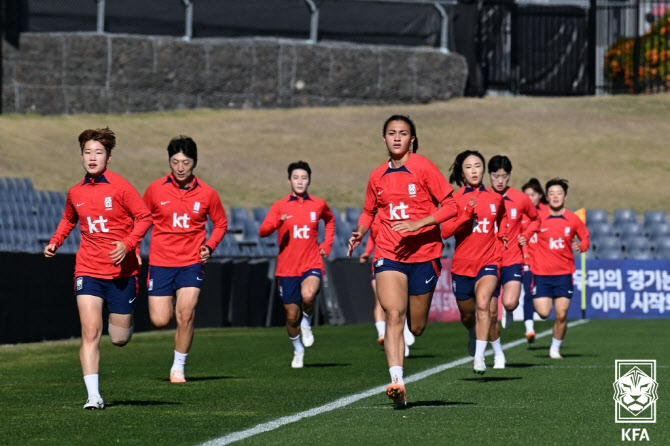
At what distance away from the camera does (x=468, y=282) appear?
1364 centimetres

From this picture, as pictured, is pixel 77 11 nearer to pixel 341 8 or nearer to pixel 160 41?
pixel 160 41

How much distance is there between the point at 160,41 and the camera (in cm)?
4956

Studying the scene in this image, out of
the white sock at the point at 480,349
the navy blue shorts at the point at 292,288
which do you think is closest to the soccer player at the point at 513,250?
the navy blue shorts at the point at 292,288

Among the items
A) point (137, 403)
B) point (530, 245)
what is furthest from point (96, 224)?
point (530, 245)

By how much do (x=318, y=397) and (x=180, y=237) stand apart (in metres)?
2.33

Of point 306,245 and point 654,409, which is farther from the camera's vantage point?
point 306,245

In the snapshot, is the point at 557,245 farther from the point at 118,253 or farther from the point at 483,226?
the point at 118,253

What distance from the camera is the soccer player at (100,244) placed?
1059 centimetres

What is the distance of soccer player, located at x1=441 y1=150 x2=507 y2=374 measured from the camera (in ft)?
44.2

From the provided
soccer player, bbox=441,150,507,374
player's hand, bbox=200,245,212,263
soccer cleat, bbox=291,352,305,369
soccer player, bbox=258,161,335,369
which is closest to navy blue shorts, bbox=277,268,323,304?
soccer player, bbox=258,161,335,369

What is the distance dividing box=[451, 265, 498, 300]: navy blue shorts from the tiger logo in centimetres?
160

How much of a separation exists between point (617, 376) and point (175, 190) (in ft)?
15.3

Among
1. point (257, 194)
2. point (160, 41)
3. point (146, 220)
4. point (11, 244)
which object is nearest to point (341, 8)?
point (160, 41)

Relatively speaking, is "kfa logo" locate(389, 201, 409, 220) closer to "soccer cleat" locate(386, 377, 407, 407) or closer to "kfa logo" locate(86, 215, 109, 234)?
"soccer cleat" locate(386, 377, 407, 407)
